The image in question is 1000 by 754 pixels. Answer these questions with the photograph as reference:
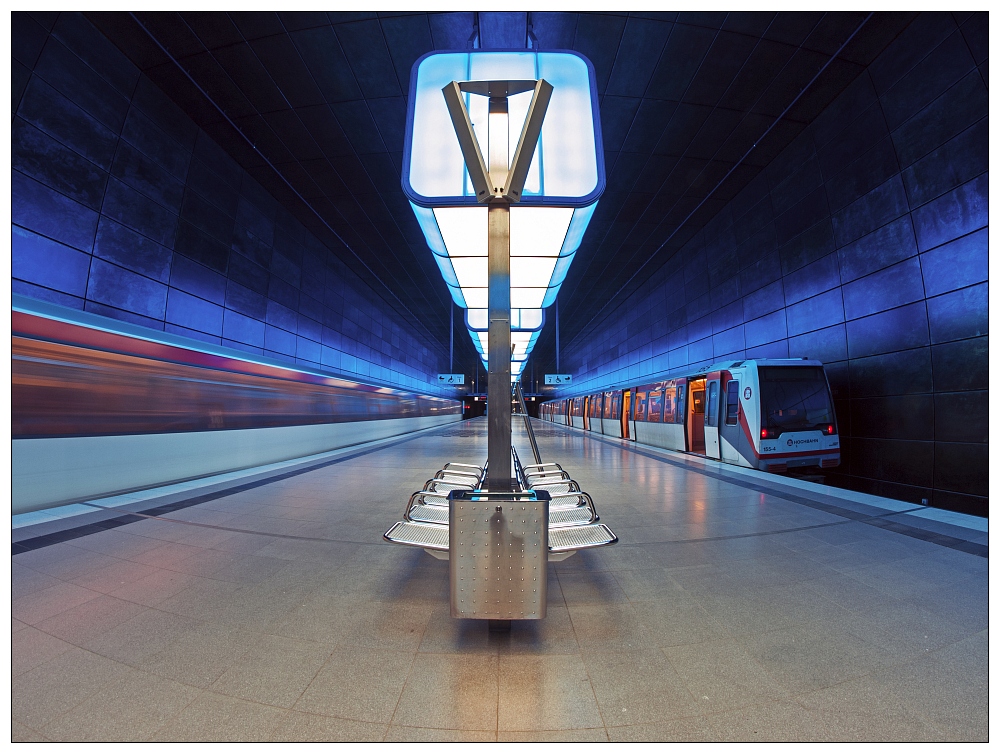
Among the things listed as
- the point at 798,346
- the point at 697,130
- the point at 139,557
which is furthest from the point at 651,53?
the point at 139,557

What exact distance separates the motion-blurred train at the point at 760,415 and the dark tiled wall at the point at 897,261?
684 mm

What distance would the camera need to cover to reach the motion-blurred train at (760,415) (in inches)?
299

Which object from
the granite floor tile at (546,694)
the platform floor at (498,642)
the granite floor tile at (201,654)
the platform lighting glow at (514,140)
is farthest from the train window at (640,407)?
the granite floor tile at (201,654)

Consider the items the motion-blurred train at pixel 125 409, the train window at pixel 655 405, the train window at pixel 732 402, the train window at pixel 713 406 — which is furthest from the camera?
the train window at pixel 655 405

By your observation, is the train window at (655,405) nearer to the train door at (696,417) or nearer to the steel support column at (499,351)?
the train door at (696,417)

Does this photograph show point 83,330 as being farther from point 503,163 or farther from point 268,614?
point 503,163

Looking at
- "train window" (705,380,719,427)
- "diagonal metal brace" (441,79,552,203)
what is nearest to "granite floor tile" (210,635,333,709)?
"diagonal metal brace" (441,79,552,203)

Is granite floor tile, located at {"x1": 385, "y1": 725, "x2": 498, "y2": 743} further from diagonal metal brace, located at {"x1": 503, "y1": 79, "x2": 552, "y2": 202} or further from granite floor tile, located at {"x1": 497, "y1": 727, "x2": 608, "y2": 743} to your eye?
diagonal metal brace, located at {"x1": 503, "y1": 79, "x2": 552, "y2": 202}

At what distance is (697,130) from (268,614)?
10.8 metres

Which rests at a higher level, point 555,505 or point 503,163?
point 503,163

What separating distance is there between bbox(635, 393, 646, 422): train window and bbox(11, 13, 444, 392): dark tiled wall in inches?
476

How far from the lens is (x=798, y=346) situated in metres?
9.34

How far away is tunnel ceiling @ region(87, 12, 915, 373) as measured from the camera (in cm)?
623

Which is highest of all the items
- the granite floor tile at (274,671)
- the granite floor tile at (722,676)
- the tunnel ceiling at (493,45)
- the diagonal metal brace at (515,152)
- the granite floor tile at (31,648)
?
the tunnel ceiling at (493,45)
